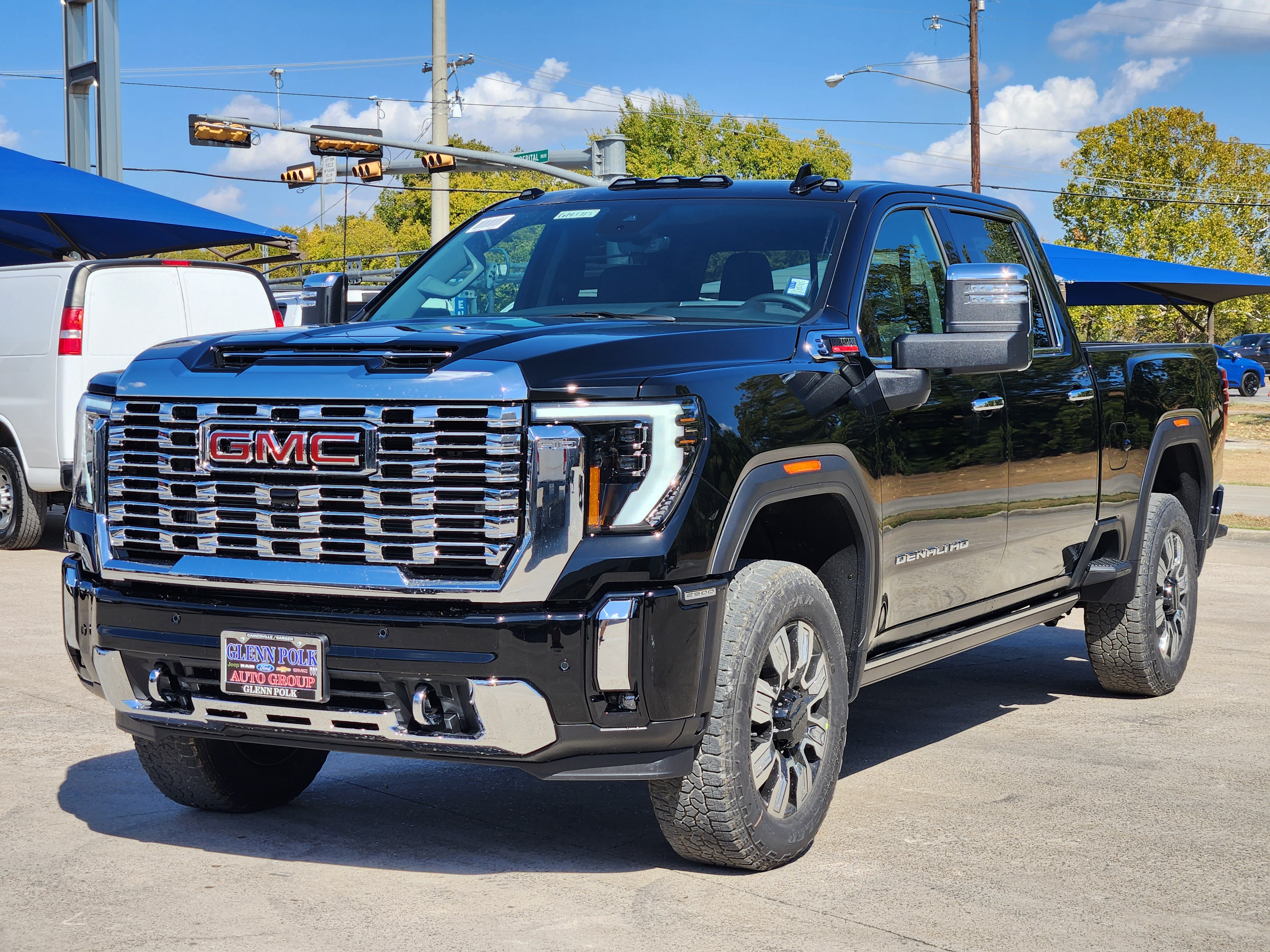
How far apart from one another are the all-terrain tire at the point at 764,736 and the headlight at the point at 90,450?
70.8 inches

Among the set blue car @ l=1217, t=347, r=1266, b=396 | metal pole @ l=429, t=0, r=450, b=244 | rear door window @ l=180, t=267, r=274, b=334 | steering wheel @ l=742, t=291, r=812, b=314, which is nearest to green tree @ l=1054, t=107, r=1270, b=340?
blue car @ l=1217, t=347, r=1266, b=396

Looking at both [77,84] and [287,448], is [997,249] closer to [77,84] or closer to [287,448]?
[287,448]

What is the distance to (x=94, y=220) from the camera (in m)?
17.9

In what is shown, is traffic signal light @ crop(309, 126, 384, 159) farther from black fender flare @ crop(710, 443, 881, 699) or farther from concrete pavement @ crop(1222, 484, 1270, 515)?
black fender flare @ crop(710, 443, 881, 699)

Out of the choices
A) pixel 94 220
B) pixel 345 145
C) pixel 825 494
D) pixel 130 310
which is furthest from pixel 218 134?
pixel 825 494

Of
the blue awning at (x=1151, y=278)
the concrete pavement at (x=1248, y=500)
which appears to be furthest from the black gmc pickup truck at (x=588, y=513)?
the blue awning at (x=1151, y=278)

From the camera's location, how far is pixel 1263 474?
68.8ft

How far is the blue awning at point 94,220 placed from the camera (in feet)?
54.1

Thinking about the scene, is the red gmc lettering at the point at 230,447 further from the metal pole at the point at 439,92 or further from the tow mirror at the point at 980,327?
the metal pole at the point at 439,92

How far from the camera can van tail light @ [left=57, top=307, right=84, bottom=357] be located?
11.8 m

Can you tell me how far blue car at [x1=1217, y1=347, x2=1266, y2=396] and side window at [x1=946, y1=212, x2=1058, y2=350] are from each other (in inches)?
1564

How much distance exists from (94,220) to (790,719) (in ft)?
50.6

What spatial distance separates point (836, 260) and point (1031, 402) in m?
1.24

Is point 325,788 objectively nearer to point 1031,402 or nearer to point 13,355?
point 1031,402
